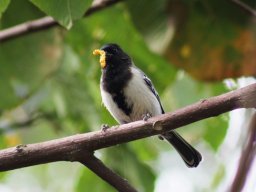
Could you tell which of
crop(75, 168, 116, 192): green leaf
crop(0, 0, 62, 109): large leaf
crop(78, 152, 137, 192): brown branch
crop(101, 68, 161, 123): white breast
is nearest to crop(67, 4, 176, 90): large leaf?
crop(0, 0, 62, 109): large leaf

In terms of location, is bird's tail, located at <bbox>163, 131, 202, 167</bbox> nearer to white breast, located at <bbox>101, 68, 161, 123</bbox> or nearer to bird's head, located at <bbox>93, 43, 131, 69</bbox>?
white breast, located at <bbox>101, 68, 161, 123</bbox>

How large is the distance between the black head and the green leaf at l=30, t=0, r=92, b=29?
1453 millimetres

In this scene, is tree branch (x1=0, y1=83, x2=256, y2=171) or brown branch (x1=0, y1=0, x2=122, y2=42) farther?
brown branch (x1=0, y1=0, x2=122, y2=42)

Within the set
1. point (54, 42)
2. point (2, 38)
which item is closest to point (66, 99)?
point (54, 42)

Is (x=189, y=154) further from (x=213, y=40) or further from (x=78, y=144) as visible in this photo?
(x=78, y=144)

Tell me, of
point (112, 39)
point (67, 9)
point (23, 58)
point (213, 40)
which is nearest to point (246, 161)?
point (67, 9)

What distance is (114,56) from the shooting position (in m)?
3.54

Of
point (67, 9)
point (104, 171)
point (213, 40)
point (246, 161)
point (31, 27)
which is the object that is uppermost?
point (246, 161)

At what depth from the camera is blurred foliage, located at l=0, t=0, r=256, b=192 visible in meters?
3.35

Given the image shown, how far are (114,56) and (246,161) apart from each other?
2.60 m

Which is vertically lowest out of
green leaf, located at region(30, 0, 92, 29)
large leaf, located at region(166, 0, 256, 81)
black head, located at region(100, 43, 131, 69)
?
black head, located at region(100, 43, 131, 69)

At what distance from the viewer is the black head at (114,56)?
3.51 meters

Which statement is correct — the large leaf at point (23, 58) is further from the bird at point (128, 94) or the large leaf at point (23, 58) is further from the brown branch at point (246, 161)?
the brown branch at point (246, 161)

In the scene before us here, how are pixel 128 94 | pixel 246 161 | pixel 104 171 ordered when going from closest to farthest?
pixel 246 161 < pixel 104 171 < pixel 128 94
